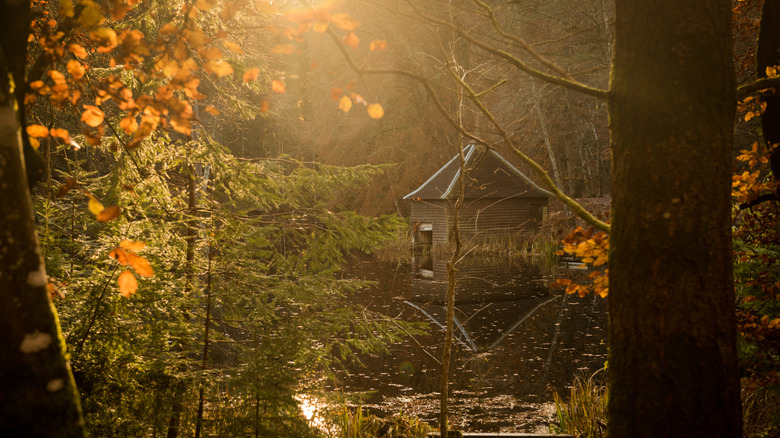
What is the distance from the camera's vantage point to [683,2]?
7.36ft

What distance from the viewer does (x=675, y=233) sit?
2148 millimetres

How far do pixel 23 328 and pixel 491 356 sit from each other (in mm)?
11543

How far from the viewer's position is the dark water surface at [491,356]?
30.3 feet

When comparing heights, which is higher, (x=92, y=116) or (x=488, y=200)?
(x=488, y=200)

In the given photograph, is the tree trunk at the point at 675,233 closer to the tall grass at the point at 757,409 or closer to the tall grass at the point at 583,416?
the tall grass at the point at 757,409

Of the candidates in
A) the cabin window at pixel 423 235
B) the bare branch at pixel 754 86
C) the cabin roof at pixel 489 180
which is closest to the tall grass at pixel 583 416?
the bare branch at pixel 754 86

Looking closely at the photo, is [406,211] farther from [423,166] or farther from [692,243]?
[692,243]

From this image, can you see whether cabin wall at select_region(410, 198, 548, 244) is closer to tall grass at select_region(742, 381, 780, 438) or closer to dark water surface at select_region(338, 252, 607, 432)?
dark water surface at select_region(338, 252, 607, 432)

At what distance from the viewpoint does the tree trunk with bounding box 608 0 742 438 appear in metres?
2.12

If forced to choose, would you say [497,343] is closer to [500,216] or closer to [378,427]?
[378,427]

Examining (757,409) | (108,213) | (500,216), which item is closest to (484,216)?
(500,216)

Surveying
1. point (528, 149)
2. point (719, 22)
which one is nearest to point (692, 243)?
point (719, 22)

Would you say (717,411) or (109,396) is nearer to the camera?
(717,411)

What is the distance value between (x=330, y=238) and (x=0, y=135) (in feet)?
15.3
